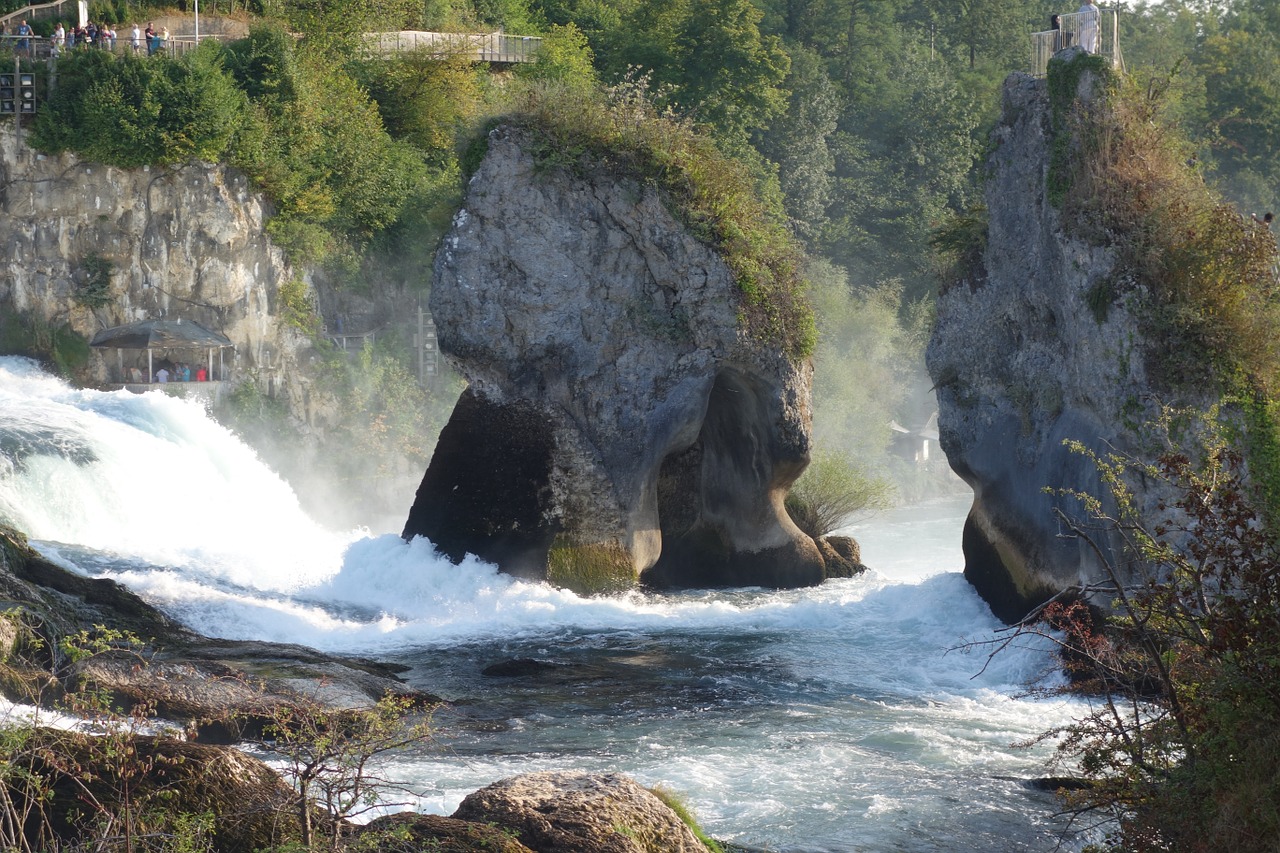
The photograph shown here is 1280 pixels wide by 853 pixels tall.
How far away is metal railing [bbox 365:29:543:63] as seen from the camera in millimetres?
47469

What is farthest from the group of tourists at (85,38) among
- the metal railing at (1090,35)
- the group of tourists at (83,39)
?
the metal railing at (1090,35)

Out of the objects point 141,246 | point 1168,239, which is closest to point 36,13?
point 141,246

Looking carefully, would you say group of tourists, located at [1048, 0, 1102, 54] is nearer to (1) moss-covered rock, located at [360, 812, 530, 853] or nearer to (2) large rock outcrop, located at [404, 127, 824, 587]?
(2) large rock outcrop, located at [404, 127, 824, 587]

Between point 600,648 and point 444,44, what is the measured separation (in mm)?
28998

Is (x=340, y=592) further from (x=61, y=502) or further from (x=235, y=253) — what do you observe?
(x=235, y=253)

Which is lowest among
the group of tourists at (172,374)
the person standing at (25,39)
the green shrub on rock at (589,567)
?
the green shrub on rock at (589,567)

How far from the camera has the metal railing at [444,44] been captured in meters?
47.5

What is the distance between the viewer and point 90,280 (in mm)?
38188

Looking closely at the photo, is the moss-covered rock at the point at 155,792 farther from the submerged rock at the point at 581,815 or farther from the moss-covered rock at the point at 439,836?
the submerged rock at the point at 581,815

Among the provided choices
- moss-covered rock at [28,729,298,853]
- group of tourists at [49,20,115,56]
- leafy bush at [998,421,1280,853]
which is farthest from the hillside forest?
moss-covered rock at [28,729,298,853]

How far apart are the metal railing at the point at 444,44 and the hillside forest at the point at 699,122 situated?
38 cm

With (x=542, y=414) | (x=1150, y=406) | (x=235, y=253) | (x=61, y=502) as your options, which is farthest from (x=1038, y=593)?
(x=235, y=253)

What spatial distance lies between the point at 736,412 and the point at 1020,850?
53.7ft

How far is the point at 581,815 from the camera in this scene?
1152cm
